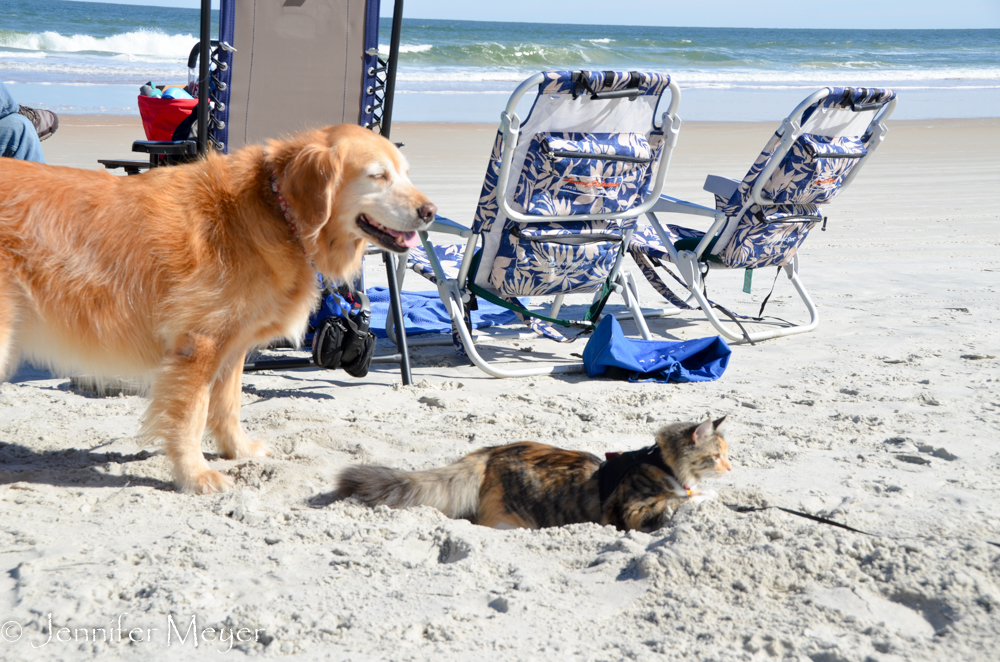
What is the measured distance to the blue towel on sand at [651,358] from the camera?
4.41m

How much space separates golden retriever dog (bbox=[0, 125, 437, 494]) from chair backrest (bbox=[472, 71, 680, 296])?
1.31 meters

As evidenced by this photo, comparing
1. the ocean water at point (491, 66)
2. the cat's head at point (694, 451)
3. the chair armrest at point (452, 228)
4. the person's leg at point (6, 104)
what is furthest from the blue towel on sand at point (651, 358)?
the ocean water at point (491, 66)

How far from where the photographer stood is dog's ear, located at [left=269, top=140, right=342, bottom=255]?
285 cm

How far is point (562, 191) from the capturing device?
4.34 metres

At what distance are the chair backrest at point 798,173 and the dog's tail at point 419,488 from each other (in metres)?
3.07

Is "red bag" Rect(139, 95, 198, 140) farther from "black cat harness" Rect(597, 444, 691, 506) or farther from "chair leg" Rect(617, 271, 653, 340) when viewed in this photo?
"black cat harness" Rect(597, 444, 691, 506)

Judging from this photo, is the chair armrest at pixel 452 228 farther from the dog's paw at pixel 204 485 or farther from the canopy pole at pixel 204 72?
the dog's paw at pixel 204 485

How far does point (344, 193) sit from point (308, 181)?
14 cm

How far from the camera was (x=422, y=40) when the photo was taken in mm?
34156

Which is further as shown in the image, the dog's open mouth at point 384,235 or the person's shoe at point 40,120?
the person's shoe at point 40,120

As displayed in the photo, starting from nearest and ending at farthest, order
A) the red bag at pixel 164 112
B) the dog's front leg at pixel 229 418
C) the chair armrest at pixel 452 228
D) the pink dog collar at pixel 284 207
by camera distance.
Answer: the pink dog collar at pixel 284 207, the dog's front leg at pixel 229 418, the chair armrest at pixel 452 228, the red bag at pixel 164 112

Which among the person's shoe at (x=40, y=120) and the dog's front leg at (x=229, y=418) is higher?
the person's shoe at (x=40, y=120)

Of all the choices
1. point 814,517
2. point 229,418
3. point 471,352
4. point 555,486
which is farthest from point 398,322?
point 814,517

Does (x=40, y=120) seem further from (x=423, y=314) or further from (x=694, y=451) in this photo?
(x=694, y=451)
